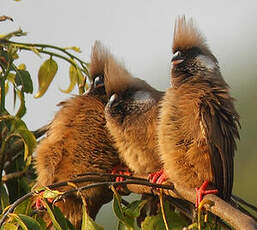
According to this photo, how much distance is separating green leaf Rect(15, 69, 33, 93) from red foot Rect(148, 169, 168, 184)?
0.78m

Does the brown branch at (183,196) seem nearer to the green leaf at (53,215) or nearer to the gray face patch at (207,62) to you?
the green leaf at (53,215)

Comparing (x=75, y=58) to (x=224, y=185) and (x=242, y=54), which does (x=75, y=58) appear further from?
(x=242, y=54)

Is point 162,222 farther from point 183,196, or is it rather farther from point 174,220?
point 183,196

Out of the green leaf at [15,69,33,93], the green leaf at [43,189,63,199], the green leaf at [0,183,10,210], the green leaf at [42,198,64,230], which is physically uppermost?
the green leaf at [15,69,33,93]

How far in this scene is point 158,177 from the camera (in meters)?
3.39

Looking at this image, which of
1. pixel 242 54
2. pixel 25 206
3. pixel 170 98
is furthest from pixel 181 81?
pixel 242 54

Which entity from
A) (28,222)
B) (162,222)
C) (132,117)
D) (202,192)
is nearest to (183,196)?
(202,192)

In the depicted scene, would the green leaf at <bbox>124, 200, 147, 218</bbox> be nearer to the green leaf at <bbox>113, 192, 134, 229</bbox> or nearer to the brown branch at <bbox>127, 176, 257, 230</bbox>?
the green leaf at <bbox>113, 192, 134, 229</bbox>

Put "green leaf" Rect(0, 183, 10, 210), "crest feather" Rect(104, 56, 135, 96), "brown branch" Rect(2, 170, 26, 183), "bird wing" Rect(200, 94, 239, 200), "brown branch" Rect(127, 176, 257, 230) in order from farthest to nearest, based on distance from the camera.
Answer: "crest feather" Rect(104, 56, 135, 96) → "brown branch" Rect(2, 170, 26, 183) → "green leaf" Rect(0, 183, 10, 210) → "bird wing" Rect(200, 94, 239, 200) → "brown branch" Rect(127, 176, 257, 230)

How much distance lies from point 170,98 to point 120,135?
41 centimetres

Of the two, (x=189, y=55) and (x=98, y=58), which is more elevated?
(x=189, y=55)

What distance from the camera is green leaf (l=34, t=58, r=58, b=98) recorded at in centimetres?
390

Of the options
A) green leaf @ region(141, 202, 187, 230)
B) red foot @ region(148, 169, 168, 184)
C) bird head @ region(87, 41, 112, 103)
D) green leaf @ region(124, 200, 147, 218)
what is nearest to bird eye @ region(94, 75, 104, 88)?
bird head @ region(87, 41, 112, 103)

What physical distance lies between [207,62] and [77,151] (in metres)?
0.77
